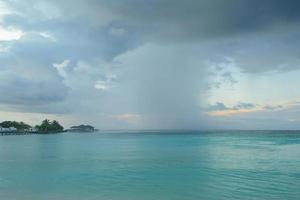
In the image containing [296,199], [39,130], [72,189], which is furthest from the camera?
[39,130]

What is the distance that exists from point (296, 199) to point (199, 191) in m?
5.52

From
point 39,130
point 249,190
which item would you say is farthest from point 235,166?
point 39,130

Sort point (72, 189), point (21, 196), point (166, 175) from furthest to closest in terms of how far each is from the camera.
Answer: point (166, 175), point (72, 189), point (21, 196)

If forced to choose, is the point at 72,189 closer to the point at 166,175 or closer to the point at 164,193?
the point at 164,193

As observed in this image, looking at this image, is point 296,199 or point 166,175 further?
point 166,175

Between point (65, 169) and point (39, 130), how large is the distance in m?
170

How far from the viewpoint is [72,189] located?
21297mm

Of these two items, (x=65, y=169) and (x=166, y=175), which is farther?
(x=65, y=169)

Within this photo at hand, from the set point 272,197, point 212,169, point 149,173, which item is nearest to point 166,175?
point 149,173

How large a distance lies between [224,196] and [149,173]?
10.2m

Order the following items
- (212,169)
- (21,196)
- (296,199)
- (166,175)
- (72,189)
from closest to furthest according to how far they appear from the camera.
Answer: (296,199), (21,196), (72,189), (166,175), (212,169)

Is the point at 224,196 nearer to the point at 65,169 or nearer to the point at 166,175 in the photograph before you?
the point at 166,175

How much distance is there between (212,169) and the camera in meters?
30.4

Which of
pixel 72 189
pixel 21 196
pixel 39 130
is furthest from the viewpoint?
pixel 39 130
